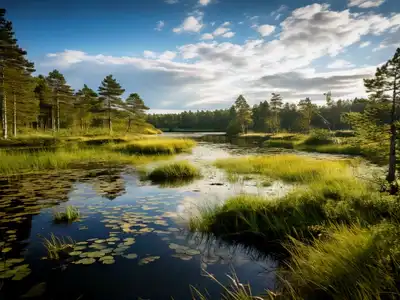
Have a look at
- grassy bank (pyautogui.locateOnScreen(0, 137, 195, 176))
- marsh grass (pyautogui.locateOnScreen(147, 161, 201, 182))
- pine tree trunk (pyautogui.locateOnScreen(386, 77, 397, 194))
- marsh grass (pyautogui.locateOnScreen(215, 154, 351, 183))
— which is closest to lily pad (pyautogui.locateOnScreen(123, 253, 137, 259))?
marsh grass (pyautogui.locateOnScreen(147, 161, 201, 182))

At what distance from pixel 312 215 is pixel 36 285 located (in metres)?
6.07

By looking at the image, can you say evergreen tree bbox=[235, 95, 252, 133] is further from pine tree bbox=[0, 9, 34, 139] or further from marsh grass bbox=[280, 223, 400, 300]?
marsh grass bbox=[280, 223, 400, 300]

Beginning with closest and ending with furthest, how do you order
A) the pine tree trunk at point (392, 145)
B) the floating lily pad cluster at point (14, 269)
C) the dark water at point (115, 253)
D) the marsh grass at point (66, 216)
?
1. the dark water at point (115, 253)
2. the floating lily pad cluster at point (14, 269)
3. the marsh grass at point (66, 216)
4. the pine tree trunk at point (392, 145)

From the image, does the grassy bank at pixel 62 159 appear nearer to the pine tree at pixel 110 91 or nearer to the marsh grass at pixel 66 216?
the marsh grass at pixel 66 216

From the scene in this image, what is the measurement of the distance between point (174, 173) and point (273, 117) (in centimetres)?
6712

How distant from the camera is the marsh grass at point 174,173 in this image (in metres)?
14.4

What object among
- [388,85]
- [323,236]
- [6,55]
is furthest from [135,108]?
[323,236]

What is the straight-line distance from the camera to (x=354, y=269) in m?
3.58

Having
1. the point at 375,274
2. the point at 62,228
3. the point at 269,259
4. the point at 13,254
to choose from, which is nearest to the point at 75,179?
the point at 62,228

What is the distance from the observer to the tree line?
31925mm

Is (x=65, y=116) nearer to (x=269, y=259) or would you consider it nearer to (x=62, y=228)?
(x=62, y=228)

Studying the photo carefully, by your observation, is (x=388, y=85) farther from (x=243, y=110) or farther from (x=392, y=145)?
(x=243, y=110)

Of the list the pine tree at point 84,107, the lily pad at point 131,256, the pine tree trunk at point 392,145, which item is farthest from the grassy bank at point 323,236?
the pine tree at point 84,107

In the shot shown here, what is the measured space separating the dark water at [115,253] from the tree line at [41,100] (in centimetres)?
2733
